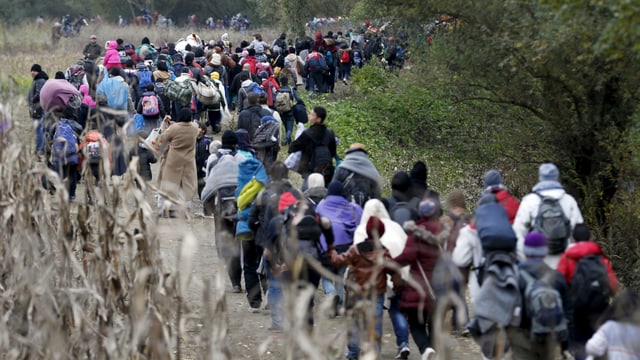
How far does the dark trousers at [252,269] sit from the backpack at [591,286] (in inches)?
143

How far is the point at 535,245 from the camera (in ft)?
27.6

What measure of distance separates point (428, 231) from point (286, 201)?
1396 mm

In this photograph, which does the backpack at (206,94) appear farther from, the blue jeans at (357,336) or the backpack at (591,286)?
the backpack at (591,286)

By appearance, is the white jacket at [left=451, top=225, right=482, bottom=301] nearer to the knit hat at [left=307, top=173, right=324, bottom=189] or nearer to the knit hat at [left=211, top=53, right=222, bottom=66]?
the knit hat at [left=307, top=173, right=324, bottom=189]

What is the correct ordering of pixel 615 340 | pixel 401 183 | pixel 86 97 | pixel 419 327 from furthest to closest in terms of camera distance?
pixel 86 97 → pixel 401 183 → pixel 419 327 → pixel 615 340

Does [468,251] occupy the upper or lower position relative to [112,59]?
lower

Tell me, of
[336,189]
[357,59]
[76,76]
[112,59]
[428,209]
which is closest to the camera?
[428,209]

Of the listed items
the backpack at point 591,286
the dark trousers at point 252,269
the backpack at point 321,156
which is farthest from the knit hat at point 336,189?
the backpack at point 321,156

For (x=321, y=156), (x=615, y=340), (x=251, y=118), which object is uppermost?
(x=251, y=118)

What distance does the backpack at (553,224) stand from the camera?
939cm

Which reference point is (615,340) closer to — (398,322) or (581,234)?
(581,234)

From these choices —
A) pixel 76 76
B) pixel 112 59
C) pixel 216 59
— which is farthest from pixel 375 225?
pixel 216 59

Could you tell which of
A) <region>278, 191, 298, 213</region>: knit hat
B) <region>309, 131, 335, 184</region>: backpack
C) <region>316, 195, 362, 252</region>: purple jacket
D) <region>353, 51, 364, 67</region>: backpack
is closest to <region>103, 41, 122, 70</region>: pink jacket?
<region>309, 131, 335, 184</region>: backpack

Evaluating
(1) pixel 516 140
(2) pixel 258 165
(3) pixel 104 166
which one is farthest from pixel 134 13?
(3) pixel 104 166
